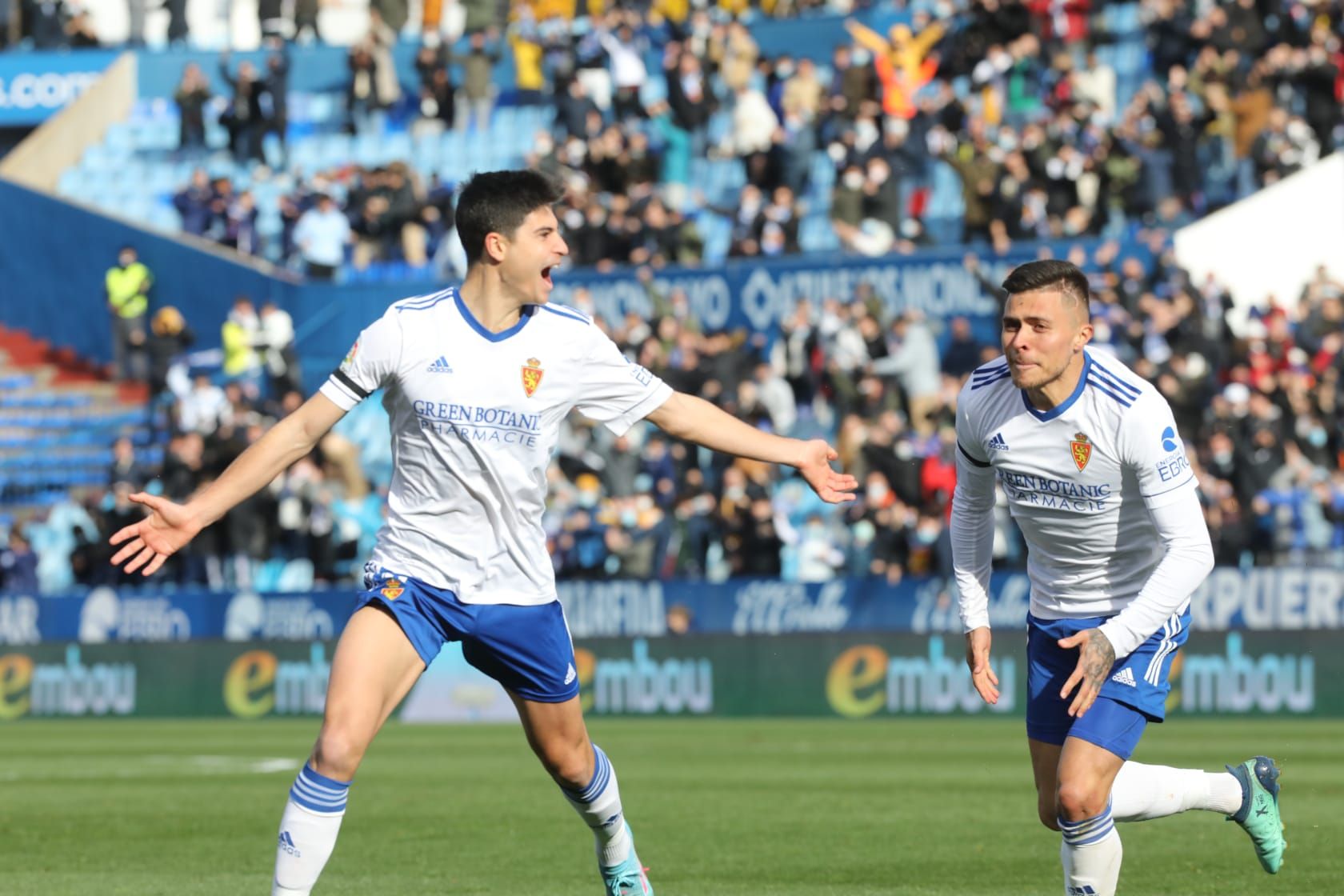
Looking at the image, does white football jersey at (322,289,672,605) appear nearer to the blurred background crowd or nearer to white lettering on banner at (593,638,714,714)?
the blurred background crowd

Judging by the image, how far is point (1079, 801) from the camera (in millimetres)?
7941

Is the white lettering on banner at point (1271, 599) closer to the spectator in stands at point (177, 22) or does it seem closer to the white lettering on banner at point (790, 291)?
the white lettering on banner at point (790, 291)

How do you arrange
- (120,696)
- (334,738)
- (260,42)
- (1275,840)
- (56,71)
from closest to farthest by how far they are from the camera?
1. (334,738)
2. (1275,840)
3. (120,696)
4. (260,42)
5. (56,71)

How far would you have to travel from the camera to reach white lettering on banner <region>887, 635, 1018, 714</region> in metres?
23.9

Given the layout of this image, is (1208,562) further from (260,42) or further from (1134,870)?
(260,42)

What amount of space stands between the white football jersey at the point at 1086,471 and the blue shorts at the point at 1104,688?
0.12 m

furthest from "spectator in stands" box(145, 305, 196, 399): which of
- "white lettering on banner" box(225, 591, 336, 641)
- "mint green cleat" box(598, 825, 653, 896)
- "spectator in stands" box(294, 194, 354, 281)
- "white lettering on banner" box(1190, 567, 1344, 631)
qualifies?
"mint green cleat" box(598, 825, 653, 896)

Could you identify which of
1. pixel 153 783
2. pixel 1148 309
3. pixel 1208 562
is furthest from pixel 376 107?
pixel 1208 562

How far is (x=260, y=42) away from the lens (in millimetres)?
42094

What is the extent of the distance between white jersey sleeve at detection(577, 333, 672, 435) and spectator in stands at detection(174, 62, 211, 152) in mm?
31865

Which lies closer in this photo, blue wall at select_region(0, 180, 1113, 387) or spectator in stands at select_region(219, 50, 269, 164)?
blue wall at select_region(0, 180, 1113, 387)

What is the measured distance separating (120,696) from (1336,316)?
50.0ft

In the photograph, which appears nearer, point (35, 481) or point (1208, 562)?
point (1208, 562)

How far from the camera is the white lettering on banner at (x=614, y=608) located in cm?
2639
